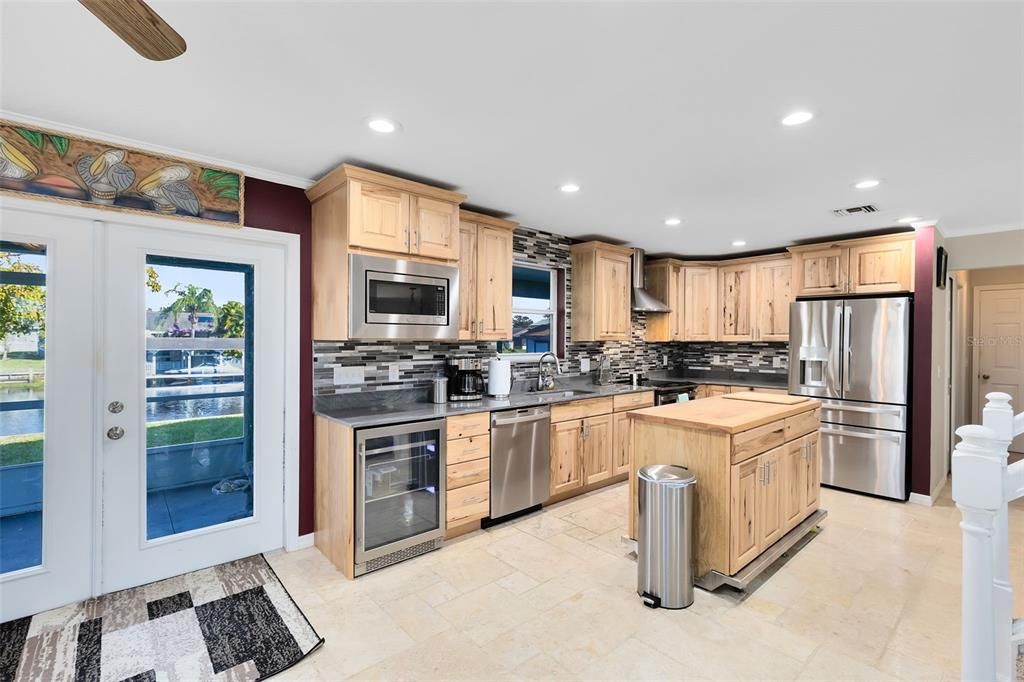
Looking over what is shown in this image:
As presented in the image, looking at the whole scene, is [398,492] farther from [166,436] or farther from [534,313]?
[534,313]

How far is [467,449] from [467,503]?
0.38 meters

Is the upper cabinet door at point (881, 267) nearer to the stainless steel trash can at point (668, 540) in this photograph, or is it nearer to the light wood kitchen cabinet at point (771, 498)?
the light wood kitchen cabinet at point (771, 498)

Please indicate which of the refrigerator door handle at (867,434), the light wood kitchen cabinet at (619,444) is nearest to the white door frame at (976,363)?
the refrigerator door handle at (867,434)

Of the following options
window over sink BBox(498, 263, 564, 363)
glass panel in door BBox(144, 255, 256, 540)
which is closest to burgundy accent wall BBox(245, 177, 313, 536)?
glass panel in door BBox(144, 255, 256, 540)

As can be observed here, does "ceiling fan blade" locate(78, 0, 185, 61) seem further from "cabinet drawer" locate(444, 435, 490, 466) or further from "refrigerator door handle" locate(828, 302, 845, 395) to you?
"refrigerator door handle" locate(828, 302, 845, 395)

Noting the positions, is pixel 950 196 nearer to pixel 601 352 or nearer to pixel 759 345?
pixel 759 345

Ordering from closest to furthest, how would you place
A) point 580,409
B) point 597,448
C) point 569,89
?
point 569,89 < point 580,409 < point 597,448

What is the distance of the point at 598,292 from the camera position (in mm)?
4938

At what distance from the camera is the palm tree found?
2843mm

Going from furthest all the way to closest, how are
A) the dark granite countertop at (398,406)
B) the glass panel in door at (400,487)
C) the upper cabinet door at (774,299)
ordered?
the upper cabinet door at (774,299) → the dark granite countertop at (398,406) → the glass panel in door at (400,487)

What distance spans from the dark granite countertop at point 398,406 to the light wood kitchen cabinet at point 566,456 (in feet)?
0.82

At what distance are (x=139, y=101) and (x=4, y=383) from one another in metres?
1.54

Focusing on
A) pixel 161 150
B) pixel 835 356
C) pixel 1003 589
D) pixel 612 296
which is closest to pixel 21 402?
pixel 161 150

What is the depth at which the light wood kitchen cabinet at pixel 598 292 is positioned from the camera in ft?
16.1
